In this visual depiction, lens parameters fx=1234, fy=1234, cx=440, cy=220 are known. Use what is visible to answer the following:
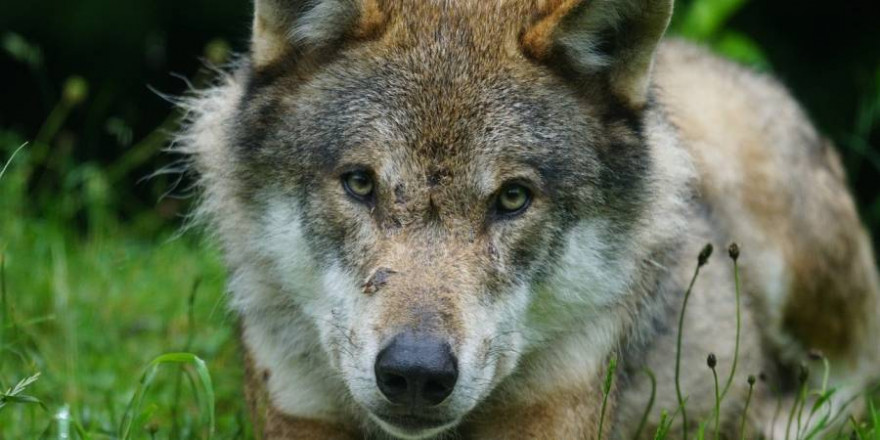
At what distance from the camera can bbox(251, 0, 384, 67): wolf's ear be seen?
4.46 meters

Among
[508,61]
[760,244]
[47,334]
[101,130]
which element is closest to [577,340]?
[508,61]

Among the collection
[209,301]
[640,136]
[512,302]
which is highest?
[640,136]

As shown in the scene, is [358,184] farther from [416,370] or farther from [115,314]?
[115,314]

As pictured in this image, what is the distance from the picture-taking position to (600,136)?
14.8 ft

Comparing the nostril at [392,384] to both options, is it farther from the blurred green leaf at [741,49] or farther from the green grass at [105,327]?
the blurred green leaf at [741,49]

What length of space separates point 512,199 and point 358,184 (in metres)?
0.53

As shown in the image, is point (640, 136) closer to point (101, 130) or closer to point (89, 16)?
point (89, 16)

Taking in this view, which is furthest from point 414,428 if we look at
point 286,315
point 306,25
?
point 306,25

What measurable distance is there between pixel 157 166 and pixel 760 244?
214 inches

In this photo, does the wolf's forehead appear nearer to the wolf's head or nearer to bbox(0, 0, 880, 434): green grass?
the wolf's head

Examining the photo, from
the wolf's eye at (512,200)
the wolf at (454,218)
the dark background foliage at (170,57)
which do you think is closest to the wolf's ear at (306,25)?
the wolf at (454,218)

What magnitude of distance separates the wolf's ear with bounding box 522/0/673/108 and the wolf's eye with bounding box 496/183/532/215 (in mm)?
530

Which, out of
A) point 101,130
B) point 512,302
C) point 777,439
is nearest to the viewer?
point 512,302

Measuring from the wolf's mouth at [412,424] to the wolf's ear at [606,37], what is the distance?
1.38 meters
